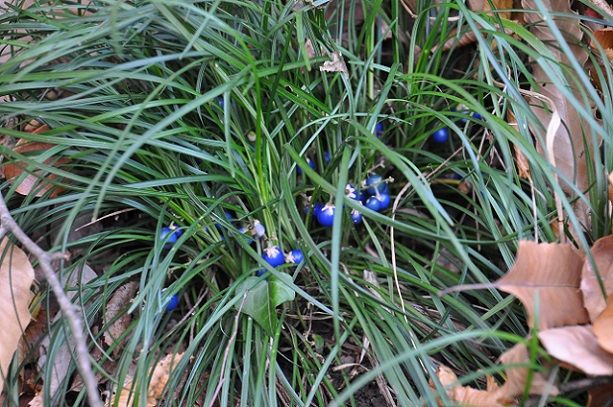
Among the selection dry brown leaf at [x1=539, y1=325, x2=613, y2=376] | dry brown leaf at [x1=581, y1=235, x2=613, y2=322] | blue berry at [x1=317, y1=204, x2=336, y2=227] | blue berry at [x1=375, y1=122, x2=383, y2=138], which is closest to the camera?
dry brown leaf at [x1=539, y1=325, x2=613, y2=376]

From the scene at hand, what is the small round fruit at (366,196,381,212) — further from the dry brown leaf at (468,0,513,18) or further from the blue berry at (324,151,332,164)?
the dry brown leaf at (468,0,513,18)

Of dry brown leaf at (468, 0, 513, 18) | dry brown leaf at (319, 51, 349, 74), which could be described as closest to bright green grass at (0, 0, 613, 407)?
dry brown leaf at (319, 51, 349, 74)

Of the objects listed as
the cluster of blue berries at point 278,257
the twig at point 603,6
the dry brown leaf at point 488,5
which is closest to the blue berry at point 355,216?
the cluster of blue berries at point 278,257

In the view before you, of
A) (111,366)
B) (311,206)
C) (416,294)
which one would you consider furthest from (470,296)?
(111,366)

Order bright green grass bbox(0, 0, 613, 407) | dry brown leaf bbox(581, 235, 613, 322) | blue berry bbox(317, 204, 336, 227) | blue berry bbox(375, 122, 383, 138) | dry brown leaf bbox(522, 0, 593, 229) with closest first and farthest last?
dry brown leaf bbox(581, 235, 613, 322), bright green grass bbox(0, 0, 613, 407), dry brown leaf bbox(522, 0, 593, 229), blue berry bbox(317, 204, 336, 227), blue berry bbox(375, 122, 383, 138)

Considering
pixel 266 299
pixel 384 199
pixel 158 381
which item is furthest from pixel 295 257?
pixel 158 381
